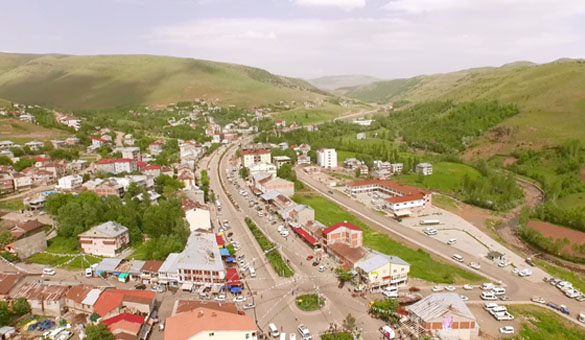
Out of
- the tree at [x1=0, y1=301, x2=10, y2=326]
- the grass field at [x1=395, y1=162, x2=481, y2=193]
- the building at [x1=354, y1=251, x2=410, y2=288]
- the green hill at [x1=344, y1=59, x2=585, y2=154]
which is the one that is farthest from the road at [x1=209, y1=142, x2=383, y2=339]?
the green hill at [x1=344, y1=59, x2=585, y2=154]

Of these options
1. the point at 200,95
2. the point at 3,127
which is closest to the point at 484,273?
the point at 3,127

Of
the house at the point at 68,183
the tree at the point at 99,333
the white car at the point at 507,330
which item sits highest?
the house at the point at 68,183

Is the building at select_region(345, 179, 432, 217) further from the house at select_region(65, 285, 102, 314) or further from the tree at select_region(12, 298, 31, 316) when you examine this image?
the tree at select_region(12, 298, 31, 316)

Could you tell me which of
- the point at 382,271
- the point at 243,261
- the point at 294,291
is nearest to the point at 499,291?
the point at 382,271

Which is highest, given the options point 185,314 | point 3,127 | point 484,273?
point 3,127

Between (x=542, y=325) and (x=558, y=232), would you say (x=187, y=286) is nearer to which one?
(x=542, y=325)

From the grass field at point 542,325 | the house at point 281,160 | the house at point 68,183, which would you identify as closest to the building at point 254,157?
the house at point 281,160

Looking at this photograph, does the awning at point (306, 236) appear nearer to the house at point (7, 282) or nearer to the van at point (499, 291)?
the van at point (499, 291)

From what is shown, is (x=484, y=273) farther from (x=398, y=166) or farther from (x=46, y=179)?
(x=46, y=179)
